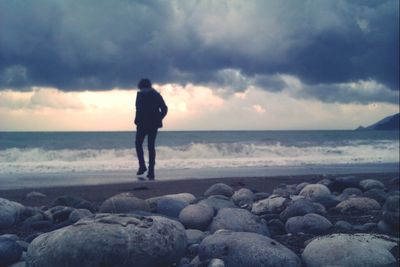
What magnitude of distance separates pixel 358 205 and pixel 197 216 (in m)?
2.77

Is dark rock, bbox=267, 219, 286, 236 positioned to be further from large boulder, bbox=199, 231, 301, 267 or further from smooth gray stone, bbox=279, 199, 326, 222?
large boulder, bbox=199, 231, 301, 267

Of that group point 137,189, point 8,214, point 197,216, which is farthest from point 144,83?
point 137,189

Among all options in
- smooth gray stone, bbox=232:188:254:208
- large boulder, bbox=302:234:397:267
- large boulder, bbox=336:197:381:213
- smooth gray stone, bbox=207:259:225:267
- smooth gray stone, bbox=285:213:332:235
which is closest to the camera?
smooth gray stone, bbox=207:259:225:267

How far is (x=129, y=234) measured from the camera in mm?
3293

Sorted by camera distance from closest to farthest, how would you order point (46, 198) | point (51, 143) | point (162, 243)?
point (162, 243)
point (46, 198)
point (51, 143)

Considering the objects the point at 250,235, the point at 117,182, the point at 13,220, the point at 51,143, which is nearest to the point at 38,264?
the point at 250,235

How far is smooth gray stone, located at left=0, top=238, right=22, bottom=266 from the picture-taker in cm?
354

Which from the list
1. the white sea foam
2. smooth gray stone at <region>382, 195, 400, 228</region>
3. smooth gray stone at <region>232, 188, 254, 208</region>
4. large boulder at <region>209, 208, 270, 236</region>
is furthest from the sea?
smooth gray stone at <region>382, 195, 400, 228</region>

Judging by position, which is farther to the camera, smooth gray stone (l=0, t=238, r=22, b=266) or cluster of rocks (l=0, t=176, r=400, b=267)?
smooth gray stone (l=0, t=238, r=22, b=266)

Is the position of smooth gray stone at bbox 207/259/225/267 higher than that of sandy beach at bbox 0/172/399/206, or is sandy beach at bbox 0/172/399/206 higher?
smooth gray stone at bbox 207/259/225/267

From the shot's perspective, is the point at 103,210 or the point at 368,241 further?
the point at 103,210

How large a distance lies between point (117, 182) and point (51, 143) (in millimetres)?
15446

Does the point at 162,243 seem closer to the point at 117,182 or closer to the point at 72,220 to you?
the point at 72,220

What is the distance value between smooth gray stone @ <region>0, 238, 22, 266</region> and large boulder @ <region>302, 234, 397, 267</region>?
104 inches
